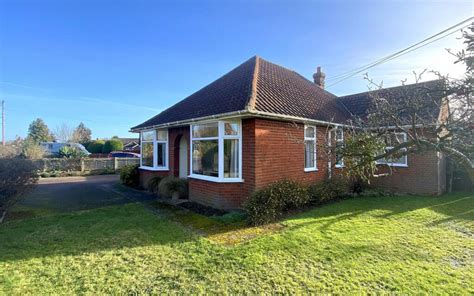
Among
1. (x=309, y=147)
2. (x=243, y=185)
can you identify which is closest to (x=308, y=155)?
(x=309, y=147)

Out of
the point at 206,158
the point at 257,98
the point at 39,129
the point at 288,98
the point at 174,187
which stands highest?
the point at 39,129

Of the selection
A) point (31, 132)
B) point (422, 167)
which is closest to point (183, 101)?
point (422, 167)

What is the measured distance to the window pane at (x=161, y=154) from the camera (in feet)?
43.7

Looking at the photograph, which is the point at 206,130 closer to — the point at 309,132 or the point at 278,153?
the point at 278,153

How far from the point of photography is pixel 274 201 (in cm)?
788

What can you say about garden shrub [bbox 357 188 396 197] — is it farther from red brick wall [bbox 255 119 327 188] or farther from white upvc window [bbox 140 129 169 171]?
white upvc window [bbox 140 129 169 171]

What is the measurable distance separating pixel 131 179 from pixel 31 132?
53.4m

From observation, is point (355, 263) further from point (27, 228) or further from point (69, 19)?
point (69, 19)

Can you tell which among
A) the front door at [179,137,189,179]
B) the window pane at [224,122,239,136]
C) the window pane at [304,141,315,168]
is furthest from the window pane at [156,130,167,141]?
the window pane at [304,141,315,168]

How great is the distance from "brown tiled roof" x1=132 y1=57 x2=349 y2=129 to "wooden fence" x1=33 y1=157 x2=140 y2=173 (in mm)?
10983

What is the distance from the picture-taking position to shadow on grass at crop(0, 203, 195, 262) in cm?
541

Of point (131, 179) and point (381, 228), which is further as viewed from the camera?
point (131, 179)

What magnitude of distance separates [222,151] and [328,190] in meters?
4.87

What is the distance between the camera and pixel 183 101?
1419 centimetres
